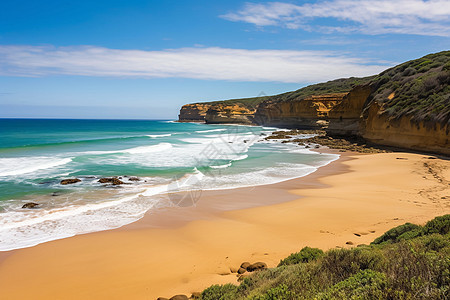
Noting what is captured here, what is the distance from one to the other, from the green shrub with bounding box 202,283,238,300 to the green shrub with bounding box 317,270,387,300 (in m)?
1.53

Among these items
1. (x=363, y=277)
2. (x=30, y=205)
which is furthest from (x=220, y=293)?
(x=30, y=205)

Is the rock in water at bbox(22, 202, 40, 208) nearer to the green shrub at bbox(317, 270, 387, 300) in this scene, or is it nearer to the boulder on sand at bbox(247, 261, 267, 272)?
the boulder on sand at bbox(247, 261, 267, 272)

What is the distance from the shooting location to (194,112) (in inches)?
5310

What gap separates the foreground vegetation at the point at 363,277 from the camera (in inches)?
116

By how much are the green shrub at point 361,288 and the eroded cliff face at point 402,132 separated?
18.7 meters

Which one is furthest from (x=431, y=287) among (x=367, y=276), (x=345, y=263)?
(x=345, y=263)

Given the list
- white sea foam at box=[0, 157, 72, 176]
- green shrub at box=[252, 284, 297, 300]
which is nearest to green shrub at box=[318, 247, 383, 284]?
green shrub at box=[252, 284, 297, 300]

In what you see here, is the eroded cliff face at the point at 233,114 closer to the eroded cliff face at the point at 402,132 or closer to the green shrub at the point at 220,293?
the eroded cliff face at the point at 402,132

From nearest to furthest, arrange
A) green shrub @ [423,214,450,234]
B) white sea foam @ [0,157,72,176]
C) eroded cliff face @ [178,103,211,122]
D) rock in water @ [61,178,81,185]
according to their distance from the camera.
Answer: green shrub @ [423,214,450,234]
rock in water @ [61,178,81,185]
white sea foam @ [0,157,72,176]
eroded cliff face @ [178,103,211,122]

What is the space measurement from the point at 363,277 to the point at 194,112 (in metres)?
134

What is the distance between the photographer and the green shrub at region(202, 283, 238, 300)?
4120mm

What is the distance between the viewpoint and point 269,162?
2083 centimetres

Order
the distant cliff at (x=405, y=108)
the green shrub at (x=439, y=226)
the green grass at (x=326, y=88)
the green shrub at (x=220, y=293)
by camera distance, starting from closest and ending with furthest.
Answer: the green shrub at (x=220, y=293) < the green shrub at (x=439, y=226) < the distant cliff at (x=405, y=108) < the green grass at (x=326, y=88)

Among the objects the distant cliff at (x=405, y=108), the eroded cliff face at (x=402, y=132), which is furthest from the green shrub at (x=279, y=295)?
the eroded cliff face at (x=402, y=132)
